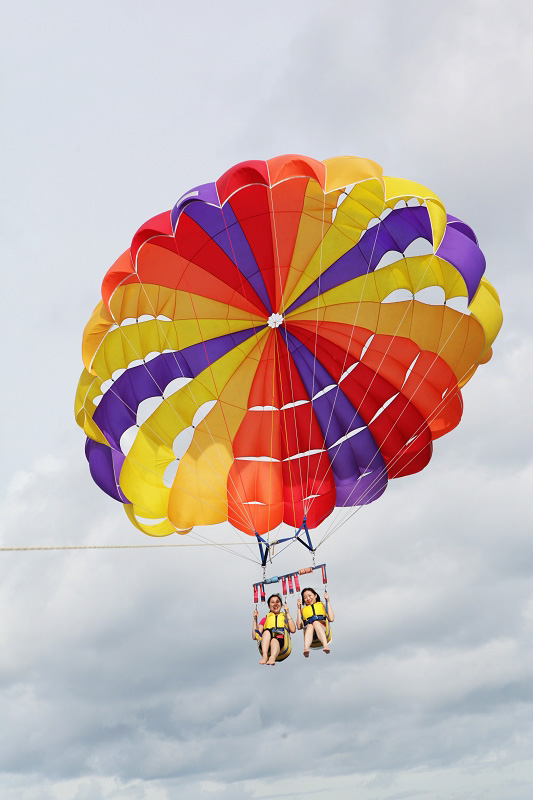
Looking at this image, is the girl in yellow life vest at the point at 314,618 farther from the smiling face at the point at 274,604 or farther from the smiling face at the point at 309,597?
the smiling face at the point at 274,604

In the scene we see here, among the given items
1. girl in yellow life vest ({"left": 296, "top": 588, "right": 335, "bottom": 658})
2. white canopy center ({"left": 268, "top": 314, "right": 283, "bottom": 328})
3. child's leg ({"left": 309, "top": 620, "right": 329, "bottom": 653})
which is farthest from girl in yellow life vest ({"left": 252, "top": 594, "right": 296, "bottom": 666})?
white canopy center ({"left": 268, "top": 314, "right": 283, "bottom": 328})

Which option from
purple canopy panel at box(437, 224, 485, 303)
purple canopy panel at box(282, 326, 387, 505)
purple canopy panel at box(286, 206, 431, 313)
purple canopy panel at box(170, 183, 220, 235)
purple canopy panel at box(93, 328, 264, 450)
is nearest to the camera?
purple canopy panel at box(170, 183, 220, 235)

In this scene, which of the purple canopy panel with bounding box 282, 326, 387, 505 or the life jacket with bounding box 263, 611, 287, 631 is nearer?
the life jacket with bounding box 263, 611, 287, 631

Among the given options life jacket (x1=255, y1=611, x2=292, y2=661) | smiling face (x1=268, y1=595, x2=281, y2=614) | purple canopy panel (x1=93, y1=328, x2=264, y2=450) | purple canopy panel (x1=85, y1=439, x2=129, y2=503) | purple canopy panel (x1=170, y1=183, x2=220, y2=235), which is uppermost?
purple canopy panel (x1=170, y1=183, x2=220, y2=235)

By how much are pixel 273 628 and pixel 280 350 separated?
4.25m

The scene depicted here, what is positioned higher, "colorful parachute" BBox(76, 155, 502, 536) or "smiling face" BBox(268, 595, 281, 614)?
"colorful parachute" BBox(76, 155, 502, 536)

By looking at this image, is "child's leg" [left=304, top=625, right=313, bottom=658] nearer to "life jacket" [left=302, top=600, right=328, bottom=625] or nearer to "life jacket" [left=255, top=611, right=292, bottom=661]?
"life jacket" [left=302, top=600, right=328, bottom=625]

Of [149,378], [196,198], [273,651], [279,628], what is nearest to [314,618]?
[279,628]

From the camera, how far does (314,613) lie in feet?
37.3

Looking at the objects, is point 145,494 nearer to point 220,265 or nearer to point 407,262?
point 220,265

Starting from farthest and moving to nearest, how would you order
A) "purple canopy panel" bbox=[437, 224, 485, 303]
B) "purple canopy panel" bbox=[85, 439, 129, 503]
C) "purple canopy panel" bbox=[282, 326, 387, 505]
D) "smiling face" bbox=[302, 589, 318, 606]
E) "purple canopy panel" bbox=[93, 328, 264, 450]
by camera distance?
1. "purple canopy panel" bbox=[282, 326, 387, 505]
2. "purple canopy panel" bbox=[85, 439, 129, 503]
3. "purple canopy panel" bbox=[93, 328, 264, 450]
4. "purple canopy panel" bbox=[437, 224, 485, 303]
5. "smiling face" bbox=[302, 589, 318, 606]

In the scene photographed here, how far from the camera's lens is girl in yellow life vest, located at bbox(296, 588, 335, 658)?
1124cm

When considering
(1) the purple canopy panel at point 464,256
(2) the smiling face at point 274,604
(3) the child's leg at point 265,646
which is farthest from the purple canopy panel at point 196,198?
(3) the child's leg at point 265,646

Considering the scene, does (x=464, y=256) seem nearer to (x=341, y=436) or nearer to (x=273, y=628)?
(x=341, y=436)
